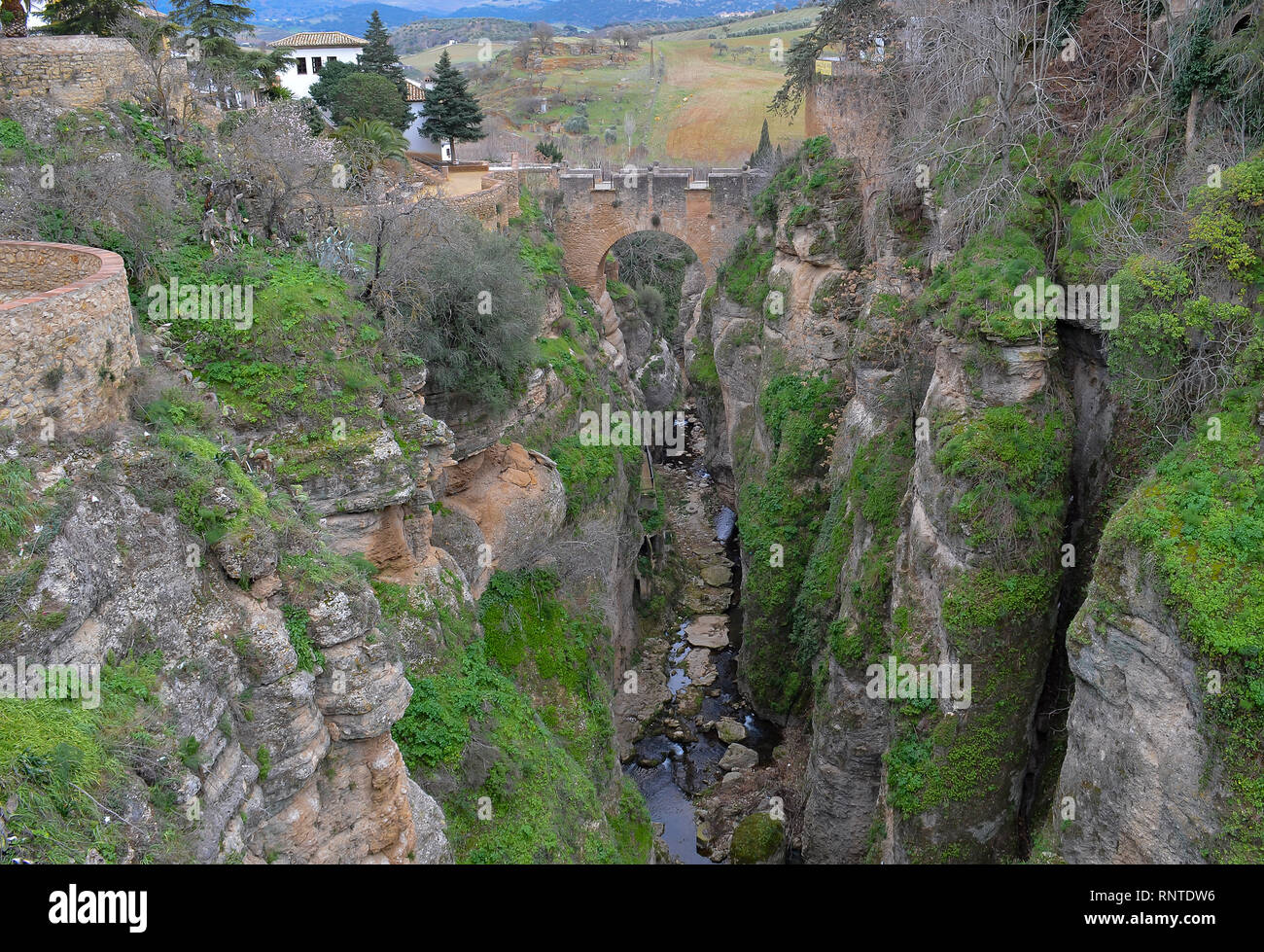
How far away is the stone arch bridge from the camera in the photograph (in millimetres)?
35438

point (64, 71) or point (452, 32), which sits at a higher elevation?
point (452, 32)

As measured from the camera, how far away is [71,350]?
9070 millimetres

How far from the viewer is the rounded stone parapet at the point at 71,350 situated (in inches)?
336

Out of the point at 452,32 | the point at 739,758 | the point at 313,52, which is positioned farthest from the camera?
the point at 452,32

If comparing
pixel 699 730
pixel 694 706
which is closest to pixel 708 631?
pixel 694 706

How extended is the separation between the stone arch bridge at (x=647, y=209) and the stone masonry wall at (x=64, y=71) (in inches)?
733

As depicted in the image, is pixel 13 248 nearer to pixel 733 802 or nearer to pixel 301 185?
pixel 301 185

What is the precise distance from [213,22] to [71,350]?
24121mm

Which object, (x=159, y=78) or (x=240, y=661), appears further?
(x=159, y=78)

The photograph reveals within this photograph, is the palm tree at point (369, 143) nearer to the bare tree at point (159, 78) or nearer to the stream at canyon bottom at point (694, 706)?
the bare tree at point (159, 78)

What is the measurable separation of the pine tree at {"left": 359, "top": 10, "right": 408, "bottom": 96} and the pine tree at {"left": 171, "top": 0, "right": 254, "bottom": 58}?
11.0 m

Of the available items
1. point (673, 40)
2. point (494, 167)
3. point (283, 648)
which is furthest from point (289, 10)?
point (283, 648)

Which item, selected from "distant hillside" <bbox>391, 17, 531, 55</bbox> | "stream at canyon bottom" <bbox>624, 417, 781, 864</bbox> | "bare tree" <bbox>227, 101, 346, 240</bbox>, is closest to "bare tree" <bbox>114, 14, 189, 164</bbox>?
"bare tree" <bbox>227, 101, 346, 240</bbox>

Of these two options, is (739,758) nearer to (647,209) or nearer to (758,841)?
(758,841)
